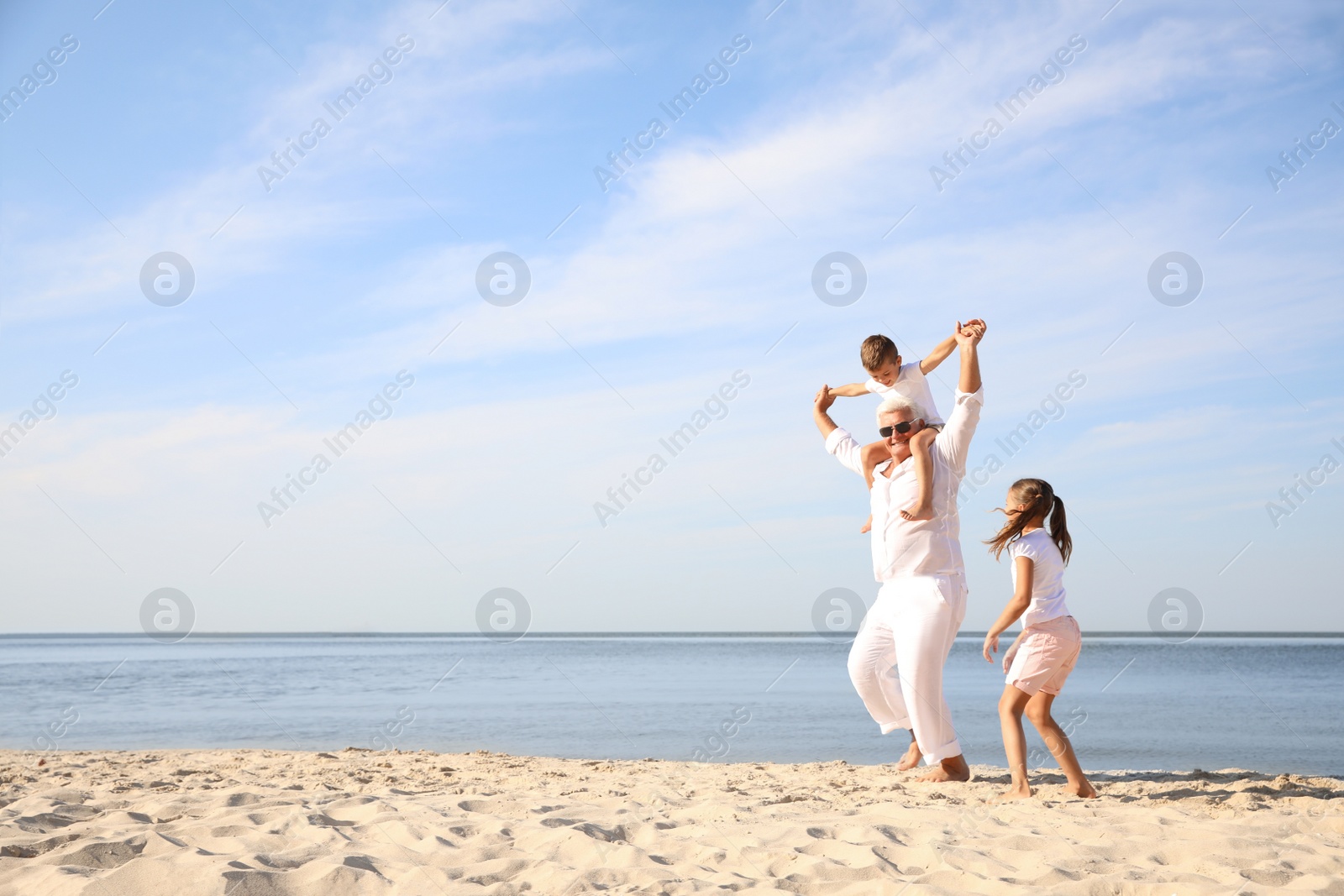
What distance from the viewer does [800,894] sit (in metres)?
3.12

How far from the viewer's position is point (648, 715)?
11805 mm

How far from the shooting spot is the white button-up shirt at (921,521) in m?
5.19

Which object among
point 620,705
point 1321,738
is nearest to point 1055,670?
point 1321,738

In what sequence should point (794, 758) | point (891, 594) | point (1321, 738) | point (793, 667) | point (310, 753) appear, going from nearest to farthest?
1. point (891, 594)
2. point (310, 753)
3. point (794, 758)
4. point (1321, 738)
5. point (793, 667)

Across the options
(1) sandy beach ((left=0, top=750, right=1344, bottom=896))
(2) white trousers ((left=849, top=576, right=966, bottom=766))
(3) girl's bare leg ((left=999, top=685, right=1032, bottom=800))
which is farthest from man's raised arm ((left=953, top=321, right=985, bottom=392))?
(1) sandy beach ((left=0, top=750, right=1344, bottom=896))

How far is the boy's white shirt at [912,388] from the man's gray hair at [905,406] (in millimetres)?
16

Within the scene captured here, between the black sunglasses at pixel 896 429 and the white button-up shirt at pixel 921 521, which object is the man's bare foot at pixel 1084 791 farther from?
the black sunglasses at pixel 896 429

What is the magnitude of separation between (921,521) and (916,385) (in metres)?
0.78

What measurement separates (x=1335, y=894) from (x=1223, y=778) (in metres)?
3.15

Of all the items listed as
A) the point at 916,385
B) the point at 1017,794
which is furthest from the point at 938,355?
the point at 1017,794

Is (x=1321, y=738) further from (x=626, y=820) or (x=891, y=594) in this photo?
(x=626, y=820)

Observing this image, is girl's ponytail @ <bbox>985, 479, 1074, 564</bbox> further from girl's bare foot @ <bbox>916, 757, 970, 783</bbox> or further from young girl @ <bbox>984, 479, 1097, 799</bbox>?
girl's bare foot @ <bbox>916, 757, 970, 783</bbox>

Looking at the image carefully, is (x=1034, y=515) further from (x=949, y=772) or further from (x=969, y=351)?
(x=949, y=772)

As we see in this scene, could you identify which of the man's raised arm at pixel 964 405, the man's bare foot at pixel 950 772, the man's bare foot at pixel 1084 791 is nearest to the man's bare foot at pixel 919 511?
the man's raised arm at pixel 964 405
